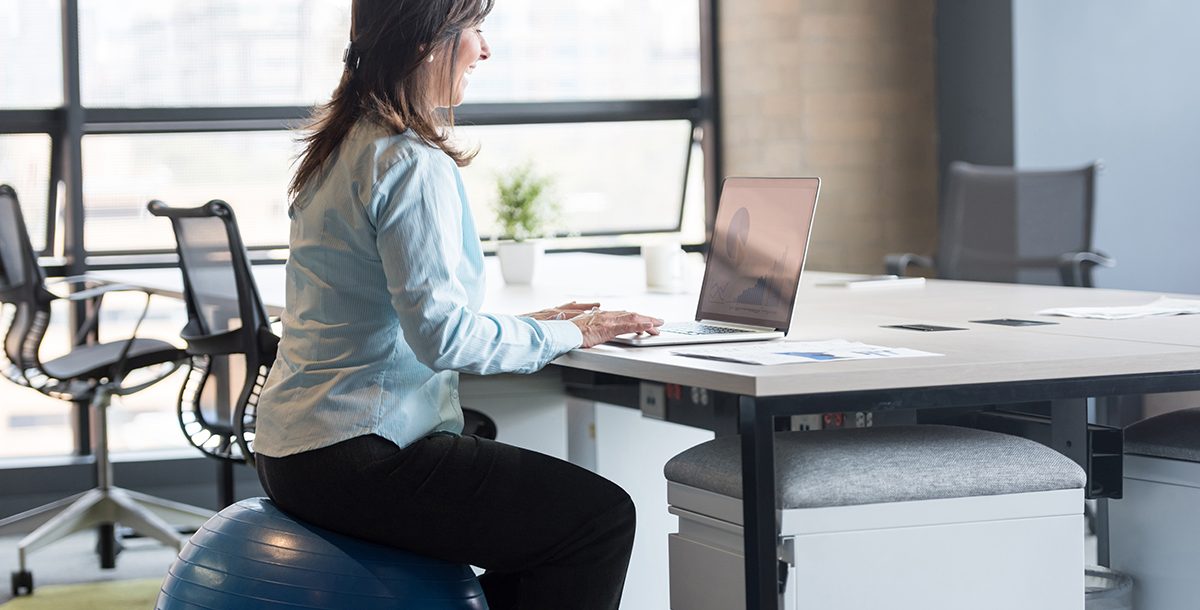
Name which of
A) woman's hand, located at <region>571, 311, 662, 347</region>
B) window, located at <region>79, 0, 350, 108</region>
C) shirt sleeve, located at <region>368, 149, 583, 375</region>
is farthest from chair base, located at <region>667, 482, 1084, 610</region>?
window, located at <region>79, 0, 350, 108</region>

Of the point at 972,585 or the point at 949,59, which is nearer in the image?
the point at 972,585

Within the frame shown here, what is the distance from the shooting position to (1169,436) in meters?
2.34

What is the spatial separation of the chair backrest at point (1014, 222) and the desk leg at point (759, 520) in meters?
3.20

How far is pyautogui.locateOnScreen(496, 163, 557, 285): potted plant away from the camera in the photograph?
12.5 feet

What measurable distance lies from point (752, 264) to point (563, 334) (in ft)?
1.36

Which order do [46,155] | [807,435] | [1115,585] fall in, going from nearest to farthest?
[807,435] → [1115,585] → [46,155]

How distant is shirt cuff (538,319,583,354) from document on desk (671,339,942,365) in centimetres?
15

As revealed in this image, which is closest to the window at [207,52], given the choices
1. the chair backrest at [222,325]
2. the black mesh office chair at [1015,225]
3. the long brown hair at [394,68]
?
the chair backrest at [222,325]

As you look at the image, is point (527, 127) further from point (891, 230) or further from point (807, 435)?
point (807, 435)

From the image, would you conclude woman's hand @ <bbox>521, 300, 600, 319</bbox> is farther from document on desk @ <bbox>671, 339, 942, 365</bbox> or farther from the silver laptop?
document on desk @ <bbox>671, 339, 942, 365</bbox>

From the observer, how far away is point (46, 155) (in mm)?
5125

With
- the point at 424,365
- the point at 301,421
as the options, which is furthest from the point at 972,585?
the point at 301,421

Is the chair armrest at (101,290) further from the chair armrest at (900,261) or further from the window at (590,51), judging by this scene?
the chair armrest at (900,261)

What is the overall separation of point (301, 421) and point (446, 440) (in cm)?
21
